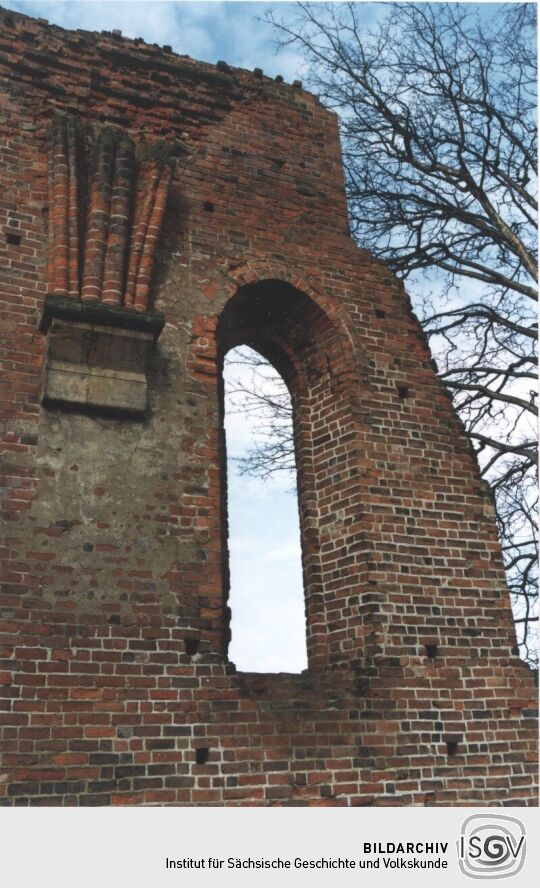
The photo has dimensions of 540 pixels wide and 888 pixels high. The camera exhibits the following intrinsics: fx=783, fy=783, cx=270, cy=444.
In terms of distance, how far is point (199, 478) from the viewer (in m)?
5.73

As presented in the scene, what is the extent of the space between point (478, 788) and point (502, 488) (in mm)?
4280

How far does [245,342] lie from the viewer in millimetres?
7453

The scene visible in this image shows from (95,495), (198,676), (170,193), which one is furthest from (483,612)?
(170,193)

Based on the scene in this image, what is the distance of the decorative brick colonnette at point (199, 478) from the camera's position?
4.87m

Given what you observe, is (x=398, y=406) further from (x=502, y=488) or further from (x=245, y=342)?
(x=502, y=488)

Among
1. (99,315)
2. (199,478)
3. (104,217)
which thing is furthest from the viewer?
(104,217)
